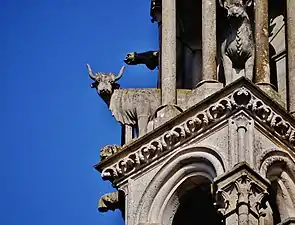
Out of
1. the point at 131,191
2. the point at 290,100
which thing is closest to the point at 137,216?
the point at 131,191

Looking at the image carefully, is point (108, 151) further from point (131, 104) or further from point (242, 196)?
point (242, 196)

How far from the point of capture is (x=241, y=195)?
49781mm

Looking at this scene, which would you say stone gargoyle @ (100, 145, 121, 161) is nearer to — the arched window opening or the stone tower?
the stone tower

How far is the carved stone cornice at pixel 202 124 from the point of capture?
51.0 meters

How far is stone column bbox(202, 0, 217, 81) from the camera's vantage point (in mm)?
52625

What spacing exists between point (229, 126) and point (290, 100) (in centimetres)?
199

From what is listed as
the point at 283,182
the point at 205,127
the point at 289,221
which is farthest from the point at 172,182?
the point at 289,221

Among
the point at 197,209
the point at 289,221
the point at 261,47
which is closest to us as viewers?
the point at 289,221

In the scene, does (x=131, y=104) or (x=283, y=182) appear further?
(x=131, y=104)

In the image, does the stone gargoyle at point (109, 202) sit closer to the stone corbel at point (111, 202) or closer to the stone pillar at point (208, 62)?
Answer: the stone corbel at point (111, 202)

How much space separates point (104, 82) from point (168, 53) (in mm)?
1347

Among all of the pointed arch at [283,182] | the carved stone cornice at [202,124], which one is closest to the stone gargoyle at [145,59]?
the carved stone cornice at [202,124]

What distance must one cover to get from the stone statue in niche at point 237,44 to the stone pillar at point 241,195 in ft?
9.53

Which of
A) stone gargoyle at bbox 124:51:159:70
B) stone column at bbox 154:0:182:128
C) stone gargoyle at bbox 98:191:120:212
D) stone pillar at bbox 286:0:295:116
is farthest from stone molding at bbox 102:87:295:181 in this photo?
stone gargoyle at bbox 124:51:159:70
